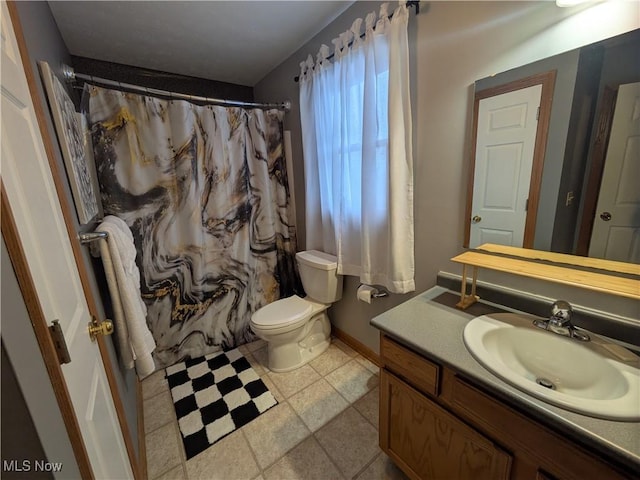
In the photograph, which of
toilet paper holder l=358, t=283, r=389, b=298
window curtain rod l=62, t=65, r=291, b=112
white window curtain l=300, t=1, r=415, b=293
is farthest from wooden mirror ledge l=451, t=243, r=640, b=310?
window curtain rod l=62, t=65, r=291, b=112

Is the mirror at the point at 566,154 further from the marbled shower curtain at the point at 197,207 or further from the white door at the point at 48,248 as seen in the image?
the marbled shower curtain at the point at 197,207

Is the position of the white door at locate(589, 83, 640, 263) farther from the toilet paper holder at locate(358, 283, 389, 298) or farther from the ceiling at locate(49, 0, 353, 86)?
the ceiling at locate(49, 0, 353, 86)

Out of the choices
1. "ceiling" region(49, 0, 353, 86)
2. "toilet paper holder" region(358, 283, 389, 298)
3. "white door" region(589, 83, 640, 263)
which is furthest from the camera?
"toilet paper holder" region(358, 283, 389, 298)

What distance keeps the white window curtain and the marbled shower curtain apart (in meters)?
0.51

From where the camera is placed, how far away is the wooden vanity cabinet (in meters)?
0.67

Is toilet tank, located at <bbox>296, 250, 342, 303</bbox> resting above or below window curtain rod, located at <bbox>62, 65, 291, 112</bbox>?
below

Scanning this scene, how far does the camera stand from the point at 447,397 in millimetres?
906

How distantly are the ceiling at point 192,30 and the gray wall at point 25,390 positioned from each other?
1.70 meters

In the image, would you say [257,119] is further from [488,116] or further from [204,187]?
[488,116]

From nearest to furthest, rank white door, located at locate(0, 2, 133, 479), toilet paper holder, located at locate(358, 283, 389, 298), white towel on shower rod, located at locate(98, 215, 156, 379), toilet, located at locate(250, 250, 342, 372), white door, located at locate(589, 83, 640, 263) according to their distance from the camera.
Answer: white door, located at locate(0, 2, 133, 479), white door, located at locate(589, 83, 640, 263), white towel on shower rod, located at locate(98, 215, 156, 379), toilet paper holder, located at locate(358, 283, 389, 298), toilet, located at locate(250, 250, 342, 372)

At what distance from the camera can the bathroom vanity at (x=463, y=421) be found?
2.02 ft

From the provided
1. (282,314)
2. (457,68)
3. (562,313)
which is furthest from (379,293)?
(457,68)

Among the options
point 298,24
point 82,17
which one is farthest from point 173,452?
point 298,24

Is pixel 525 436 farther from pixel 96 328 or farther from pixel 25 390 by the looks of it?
pixel 96 328
